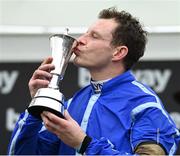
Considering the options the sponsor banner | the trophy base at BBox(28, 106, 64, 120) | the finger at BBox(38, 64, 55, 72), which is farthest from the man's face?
the sponsor banner

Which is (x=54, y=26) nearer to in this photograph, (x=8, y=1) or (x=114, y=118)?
(x=8, y=1)

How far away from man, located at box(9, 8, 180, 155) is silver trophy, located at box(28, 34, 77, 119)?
0.08ft

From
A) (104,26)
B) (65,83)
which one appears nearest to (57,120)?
(104,26)

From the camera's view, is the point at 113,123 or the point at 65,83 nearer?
the point at 113,123

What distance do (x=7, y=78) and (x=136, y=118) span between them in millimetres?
2271

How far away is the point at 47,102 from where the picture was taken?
1.88 meters

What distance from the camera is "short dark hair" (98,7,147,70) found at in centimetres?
220

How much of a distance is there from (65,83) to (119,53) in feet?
6.26

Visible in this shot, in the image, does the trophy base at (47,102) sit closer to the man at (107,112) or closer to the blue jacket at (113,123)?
the man at (107,112)

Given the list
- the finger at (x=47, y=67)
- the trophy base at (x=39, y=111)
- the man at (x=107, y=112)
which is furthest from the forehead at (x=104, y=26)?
the trophy base at (x=39, y=111)

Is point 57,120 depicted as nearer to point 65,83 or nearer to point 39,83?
point 39,83

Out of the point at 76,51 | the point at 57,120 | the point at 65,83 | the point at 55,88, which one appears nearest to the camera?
the point at 57,120

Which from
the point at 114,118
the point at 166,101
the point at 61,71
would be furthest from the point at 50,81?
the point at 166,101

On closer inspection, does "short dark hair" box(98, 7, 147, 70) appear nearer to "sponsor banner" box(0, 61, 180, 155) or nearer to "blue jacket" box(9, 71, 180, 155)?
"blue jacket" box(9, 71, 180, 155)
